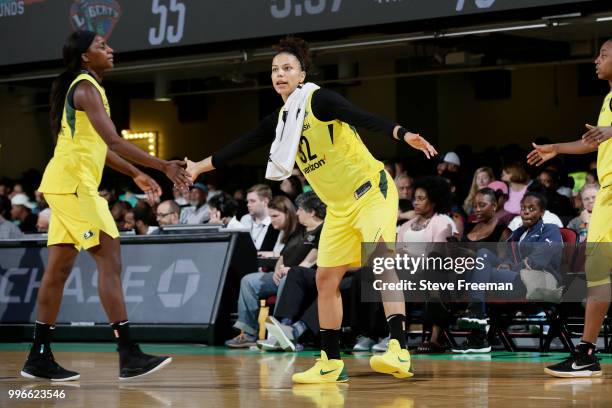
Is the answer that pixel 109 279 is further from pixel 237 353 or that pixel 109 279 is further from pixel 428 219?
pixel 428 219

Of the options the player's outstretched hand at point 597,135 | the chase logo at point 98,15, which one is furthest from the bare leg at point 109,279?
the chase logo at point 98,15

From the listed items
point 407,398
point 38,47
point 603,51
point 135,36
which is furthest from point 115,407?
point 38,47

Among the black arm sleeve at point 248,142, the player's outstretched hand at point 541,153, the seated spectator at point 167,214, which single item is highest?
the black arm sleeve at point 248,142

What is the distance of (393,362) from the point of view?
279 inches

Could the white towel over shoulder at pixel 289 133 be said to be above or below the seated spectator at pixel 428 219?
above

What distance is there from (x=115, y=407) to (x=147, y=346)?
5541 millimetres

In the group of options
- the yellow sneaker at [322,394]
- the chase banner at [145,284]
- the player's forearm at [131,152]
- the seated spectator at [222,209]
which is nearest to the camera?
the yellow sneaker at [322,394]

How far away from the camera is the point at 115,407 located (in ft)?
18.8

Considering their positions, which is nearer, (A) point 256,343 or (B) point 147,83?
(A) point 256,343

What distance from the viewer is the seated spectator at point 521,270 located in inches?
384

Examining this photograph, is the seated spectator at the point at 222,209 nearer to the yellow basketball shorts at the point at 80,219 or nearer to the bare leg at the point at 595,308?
the yellow basketball shorts at the point at 80,219

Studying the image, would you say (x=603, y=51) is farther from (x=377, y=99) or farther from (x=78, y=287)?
(x=377, y=99)

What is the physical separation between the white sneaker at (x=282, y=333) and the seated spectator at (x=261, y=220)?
194 centimetres

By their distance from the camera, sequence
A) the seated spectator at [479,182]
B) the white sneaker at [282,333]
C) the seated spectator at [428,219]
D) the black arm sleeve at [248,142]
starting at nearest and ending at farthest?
the black arm sleeve at [248,142], the white sneaker at [282,333], the seated spectator at [428,219], the seated spectator at [479,182]
